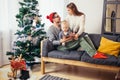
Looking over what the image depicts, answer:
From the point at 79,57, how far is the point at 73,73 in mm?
556

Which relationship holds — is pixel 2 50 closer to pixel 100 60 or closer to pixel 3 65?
pixel 3 65

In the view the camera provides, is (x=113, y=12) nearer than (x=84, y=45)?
No

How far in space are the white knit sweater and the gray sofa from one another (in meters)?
0.32

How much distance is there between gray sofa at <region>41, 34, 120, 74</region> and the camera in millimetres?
3225

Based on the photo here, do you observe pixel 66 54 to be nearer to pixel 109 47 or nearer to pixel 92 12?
pixel 109 47

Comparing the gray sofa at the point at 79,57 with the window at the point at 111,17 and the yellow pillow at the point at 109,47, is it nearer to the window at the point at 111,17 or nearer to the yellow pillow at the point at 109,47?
the yellow pillow at the point at 109,47

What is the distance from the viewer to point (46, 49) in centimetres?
362

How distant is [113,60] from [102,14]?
126 cm

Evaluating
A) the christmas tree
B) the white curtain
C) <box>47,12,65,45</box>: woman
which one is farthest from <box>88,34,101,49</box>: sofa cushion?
the white curtain

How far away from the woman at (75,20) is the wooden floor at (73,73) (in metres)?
0.74

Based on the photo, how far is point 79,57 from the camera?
11.2ft

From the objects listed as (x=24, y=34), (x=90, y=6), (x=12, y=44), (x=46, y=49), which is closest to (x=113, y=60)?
(x=46, y=49)

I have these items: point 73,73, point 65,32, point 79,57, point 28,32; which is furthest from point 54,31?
point 73,73

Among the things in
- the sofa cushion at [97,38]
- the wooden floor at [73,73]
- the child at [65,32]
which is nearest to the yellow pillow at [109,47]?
the sofa cushion at [97,38]
